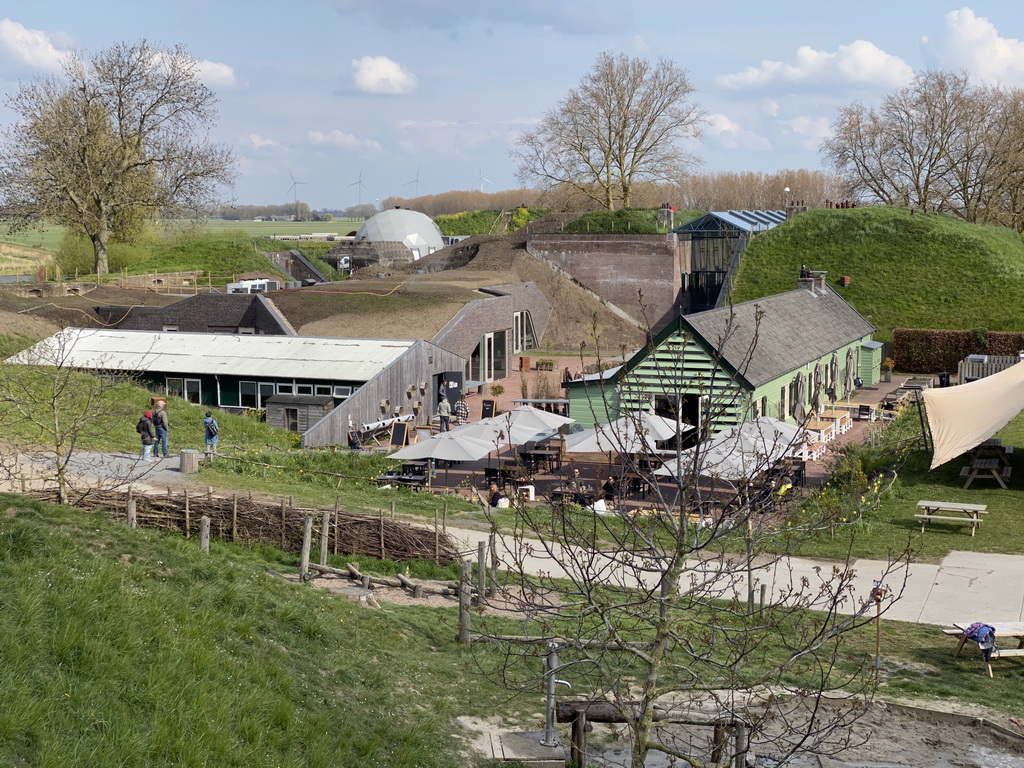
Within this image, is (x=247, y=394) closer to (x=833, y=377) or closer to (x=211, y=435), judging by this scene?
(x=211, y=435)

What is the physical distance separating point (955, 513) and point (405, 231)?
61.1 metres

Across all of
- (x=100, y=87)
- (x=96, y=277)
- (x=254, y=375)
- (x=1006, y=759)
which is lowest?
(x=1006, y=759)

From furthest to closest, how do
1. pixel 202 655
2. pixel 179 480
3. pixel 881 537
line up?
pixel 179 480, pixel 881 537, pixel 202 655

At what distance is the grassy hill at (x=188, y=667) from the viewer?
8.55 m

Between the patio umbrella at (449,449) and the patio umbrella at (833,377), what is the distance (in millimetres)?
16266

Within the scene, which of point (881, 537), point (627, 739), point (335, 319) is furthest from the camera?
point (335, 319)

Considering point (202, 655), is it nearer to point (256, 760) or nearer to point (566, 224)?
point (256, 760)

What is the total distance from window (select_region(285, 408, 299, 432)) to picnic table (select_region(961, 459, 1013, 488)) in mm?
17746

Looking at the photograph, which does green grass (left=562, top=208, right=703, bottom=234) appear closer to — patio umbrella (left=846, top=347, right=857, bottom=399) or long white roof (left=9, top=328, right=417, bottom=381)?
patio umbrella (left=846, top=347, right=857, bottom=399)

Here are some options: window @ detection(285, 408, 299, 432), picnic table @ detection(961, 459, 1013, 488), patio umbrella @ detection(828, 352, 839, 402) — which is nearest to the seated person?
window @ detection(285, 408, 299, 432)

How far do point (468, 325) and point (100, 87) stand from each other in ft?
89.7

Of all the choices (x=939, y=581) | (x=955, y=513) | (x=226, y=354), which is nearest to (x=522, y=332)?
(x=226, y=354)

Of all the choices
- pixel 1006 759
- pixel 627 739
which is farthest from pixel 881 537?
pixel 627 739

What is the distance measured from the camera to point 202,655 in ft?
33.1
